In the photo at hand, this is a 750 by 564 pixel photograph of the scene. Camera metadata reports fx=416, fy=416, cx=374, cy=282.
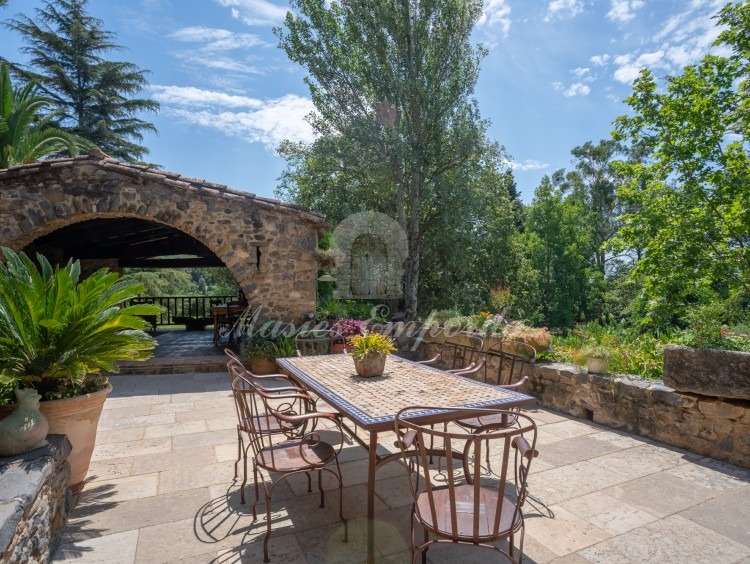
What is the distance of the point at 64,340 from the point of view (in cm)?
251

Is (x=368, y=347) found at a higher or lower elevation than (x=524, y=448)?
higher

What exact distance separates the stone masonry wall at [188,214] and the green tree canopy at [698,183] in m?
5.53

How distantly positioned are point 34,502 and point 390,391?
1.74 m

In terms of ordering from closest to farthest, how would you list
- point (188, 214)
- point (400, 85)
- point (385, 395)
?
point (385, 395) → point (188, 214) → point (400, 85)

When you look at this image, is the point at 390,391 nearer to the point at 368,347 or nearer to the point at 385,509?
the point at 368,347

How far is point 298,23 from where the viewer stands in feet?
38.0

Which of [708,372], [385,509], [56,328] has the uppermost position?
[56,328]

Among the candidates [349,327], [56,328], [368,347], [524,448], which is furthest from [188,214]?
[524,448]

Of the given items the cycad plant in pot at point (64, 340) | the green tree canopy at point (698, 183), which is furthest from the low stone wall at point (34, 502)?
the green tree canopy at point (698, 183)

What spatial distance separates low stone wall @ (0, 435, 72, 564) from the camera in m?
1.53

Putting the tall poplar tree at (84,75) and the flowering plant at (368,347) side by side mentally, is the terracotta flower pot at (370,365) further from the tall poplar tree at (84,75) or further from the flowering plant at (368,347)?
the tall poplar tree at (84,75)

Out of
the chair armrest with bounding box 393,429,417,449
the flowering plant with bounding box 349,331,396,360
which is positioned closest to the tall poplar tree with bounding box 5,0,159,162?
the flowering plant with bounding box 349,331,396,360

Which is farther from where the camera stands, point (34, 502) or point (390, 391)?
point (390, 391)

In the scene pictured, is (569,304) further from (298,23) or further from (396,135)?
(298,23)
